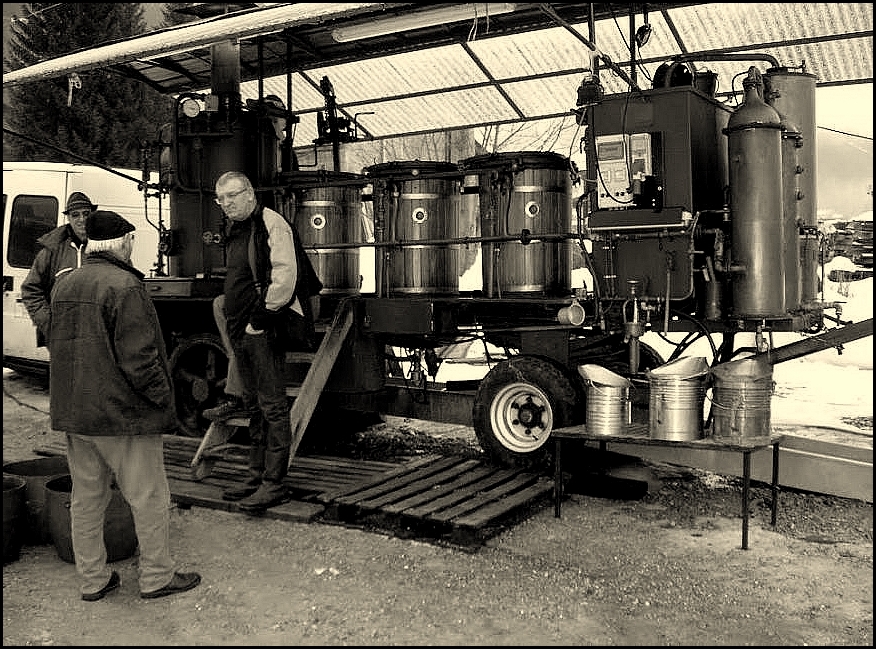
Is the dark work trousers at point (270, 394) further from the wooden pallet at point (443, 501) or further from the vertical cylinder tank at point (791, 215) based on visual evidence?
the vertical cylinder tank at point (791, 215)

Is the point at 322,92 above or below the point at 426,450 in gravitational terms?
above

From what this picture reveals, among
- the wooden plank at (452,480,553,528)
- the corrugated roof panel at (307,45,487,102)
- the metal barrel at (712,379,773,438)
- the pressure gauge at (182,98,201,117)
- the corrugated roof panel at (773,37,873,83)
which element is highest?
the corrugated roof panel at (307,45,487,102)

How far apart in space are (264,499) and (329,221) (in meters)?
2.73

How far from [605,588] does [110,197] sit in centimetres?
941

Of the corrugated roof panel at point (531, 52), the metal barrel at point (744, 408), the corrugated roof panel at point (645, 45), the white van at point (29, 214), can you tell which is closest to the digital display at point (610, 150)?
the metal barrel at point (744, 408)

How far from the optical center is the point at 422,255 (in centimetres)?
754

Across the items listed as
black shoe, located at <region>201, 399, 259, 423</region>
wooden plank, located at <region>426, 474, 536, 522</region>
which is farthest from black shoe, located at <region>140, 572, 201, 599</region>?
black shoe, located at <region>201, 399, 259, 423</region>

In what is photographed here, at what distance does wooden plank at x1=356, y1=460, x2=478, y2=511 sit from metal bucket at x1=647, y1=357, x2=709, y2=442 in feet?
5.36

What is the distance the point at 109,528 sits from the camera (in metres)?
5.10

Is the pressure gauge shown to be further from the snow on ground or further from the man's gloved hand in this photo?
the snow on ground

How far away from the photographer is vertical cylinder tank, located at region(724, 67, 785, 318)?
6078 millimetres

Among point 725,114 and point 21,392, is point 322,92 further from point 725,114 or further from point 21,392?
point 21,392

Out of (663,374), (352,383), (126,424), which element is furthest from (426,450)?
(126,424)

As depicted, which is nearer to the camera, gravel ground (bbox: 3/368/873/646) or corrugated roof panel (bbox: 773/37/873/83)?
gravel ground (bbox: 3/368/873/646)
